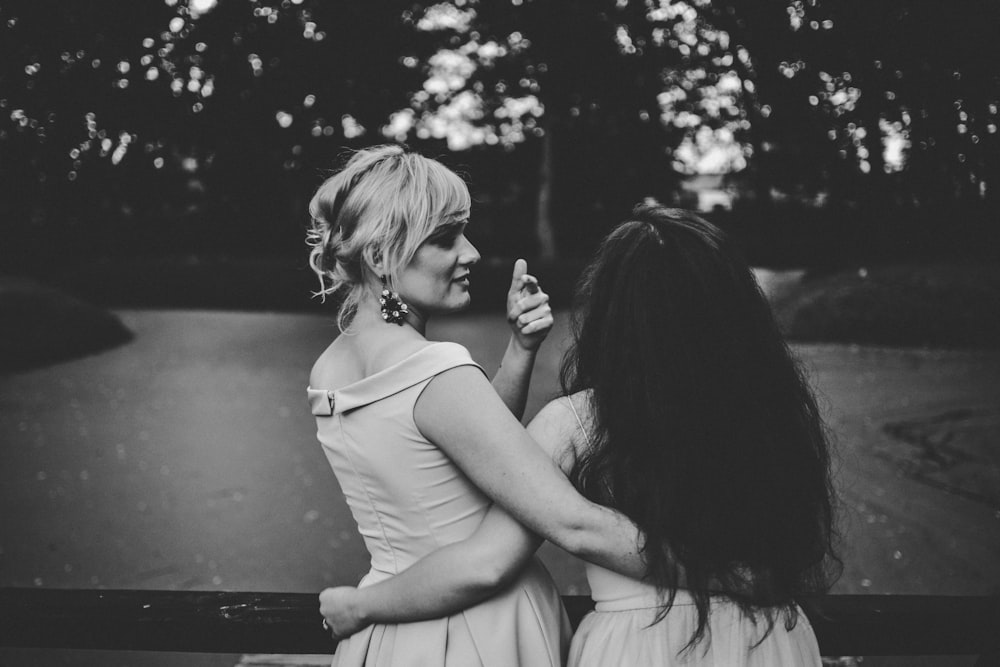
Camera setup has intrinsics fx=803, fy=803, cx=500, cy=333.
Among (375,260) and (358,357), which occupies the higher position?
(375,260)

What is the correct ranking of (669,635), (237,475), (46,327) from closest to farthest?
(669,635)
(46,327)
(237,475)

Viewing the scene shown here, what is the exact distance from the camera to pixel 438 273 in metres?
1.21

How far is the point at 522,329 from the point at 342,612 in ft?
1.70

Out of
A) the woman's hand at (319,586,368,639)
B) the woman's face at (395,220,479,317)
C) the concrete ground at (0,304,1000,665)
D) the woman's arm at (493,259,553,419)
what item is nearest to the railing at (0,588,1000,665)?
the woman's hand at (319,586,368,639)

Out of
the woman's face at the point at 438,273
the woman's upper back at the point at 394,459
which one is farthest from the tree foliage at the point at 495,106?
the woman's upper back at the point at 394,459

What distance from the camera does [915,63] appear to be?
2510mm

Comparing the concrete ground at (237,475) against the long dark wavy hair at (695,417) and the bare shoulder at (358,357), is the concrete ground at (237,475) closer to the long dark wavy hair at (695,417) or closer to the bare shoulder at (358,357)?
the bare shoulder at (358,357)

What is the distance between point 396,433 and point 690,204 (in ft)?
6.91

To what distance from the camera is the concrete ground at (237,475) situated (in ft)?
11.3

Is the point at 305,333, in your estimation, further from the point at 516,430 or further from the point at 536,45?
the point at 516,430

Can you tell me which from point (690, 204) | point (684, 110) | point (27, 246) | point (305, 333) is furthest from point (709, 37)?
point (27, 246)

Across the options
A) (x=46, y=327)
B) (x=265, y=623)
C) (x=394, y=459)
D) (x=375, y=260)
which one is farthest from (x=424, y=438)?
(x=46, y=327)

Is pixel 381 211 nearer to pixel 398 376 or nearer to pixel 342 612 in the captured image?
pixel 398 376

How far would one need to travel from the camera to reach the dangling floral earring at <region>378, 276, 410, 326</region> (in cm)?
117
